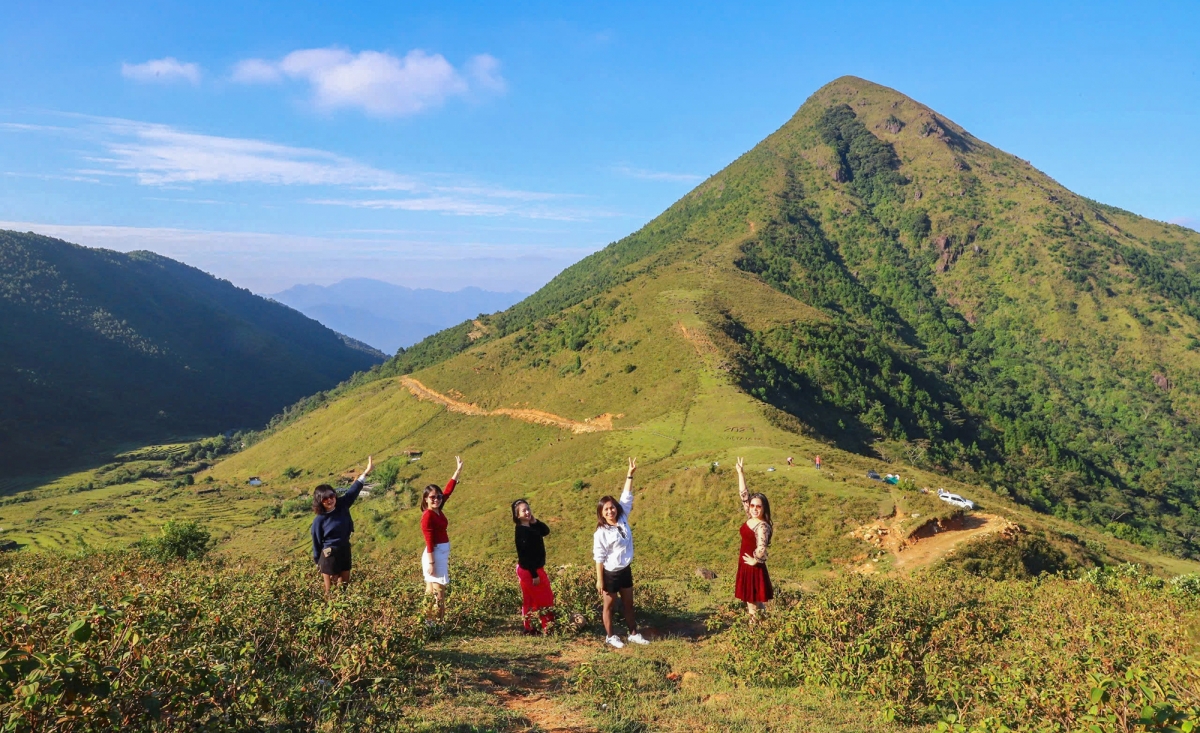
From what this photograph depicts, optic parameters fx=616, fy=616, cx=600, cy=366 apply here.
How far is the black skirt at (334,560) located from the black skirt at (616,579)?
366 cm

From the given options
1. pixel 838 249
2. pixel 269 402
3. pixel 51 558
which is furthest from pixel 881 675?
pixel 269 402

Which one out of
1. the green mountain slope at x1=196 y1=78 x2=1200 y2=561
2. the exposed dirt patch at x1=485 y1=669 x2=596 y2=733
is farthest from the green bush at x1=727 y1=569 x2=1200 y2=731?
the green mountain slope at x1=196 y1=78 x2=1200 y2=561

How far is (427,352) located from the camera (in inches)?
4013

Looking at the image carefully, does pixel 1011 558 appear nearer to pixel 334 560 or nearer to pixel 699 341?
pixel 334 560

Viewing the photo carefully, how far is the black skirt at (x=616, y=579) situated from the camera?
8.34 metres

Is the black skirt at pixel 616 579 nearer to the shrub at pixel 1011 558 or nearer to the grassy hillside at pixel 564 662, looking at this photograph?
the grassy hillside at pixel 564 662

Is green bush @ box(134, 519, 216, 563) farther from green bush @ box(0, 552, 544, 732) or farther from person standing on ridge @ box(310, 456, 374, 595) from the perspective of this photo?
person standing on ridge @ box(310, 456, 374, 595)

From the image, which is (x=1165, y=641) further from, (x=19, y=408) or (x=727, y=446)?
(x=19, y=408)

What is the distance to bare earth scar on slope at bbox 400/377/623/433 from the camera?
5072 centimetres

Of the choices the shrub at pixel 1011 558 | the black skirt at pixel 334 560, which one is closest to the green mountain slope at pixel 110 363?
the black skirt at pixel 334 560

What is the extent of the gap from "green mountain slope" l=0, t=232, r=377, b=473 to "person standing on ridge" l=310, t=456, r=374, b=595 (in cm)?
13616

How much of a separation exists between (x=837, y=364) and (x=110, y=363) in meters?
165

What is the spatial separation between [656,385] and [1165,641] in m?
43.8

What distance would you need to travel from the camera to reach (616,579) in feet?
27.4
